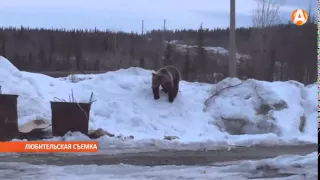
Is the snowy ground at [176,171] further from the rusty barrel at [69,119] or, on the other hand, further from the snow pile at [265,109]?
the snow pile at [265,109]

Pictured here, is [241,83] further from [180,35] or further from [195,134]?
[180,35]

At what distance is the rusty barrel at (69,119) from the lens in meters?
13.5

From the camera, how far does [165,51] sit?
5322 centimetres

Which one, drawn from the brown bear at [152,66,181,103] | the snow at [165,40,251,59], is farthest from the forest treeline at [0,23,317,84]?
the brown bear at [152,66,181,103]

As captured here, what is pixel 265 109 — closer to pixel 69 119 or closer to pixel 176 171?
pixel 69 119

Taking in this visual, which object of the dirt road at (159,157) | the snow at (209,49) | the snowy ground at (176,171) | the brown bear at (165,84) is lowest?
the dirt road at (159,157)

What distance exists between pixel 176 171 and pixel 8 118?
6070 millimetres

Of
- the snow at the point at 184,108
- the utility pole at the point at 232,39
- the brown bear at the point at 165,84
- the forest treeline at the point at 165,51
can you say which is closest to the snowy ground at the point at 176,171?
the snow at the point at 184,108

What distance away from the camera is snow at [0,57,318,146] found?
50.0 feet

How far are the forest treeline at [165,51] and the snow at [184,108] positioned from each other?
147 inches

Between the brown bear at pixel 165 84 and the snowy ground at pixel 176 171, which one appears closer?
the snowy ground at pixel 176 171

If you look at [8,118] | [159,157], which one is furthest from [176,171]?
Answer: [8,118]

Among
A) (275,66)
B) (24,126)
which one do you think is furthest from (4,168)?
(275,66)

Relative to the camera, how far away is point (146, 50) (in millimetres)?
56156
